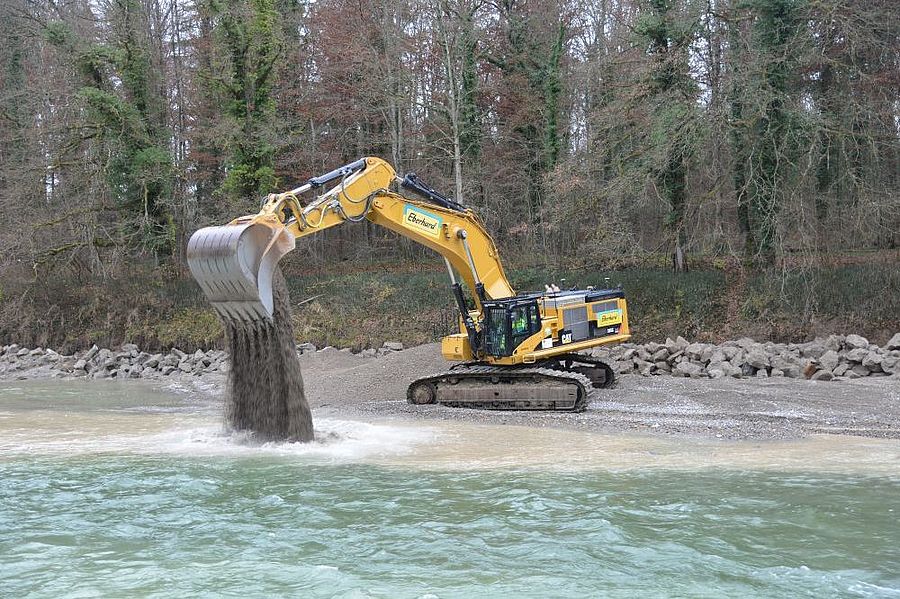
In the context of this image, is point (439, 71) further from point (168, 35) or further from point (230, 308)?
point (230, 308)

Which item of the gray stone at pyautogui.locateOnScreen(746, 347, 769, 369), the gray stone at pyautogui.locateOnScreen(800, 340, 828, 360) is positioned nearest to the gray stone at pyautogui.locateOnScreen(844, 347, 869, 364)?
the gray stone at pyautogui.locateOnScreen(800, 340, 828, 360)

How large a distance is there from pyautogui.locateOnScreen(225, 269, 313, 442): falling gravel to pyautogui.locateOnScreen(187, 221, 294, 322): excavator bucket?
43cm

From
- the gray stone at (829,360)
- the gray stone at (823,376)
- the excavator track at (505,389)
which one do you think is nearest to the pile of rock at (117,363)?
the excavator track at (505,389)

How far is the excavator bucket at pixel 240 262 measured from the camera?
10766 millimetres

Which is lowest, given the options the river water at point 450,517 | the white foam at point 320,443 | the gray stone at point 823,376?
the river water at point 450,517

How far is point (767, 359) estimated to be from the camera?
1744 cm

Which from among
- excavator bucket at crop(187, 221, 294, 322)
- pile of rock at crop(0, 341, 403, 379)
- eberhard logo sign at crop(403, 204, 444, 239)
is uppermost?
eberhard logo sign at crop(403, 204, 444, 239)

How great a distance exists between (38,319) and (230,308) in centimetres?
1916

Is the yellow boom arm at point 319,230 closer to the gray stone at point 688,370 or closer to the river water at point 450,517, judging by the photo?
the river water at point 450,517

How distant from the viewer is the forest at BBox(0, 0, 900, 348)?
20.7m

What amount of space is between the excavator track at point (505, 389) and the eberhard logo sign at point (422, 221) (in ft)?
8.23

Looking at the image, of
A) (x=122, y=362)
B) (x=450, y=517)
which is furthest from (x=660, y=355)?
(x=122, y=362)

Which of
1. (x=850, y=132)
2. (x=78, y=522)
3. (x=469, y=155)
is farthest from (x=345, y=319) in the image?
(x=78, y=522)

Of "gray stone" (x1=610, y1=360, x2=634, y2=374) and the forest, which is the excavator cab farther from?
the forest
